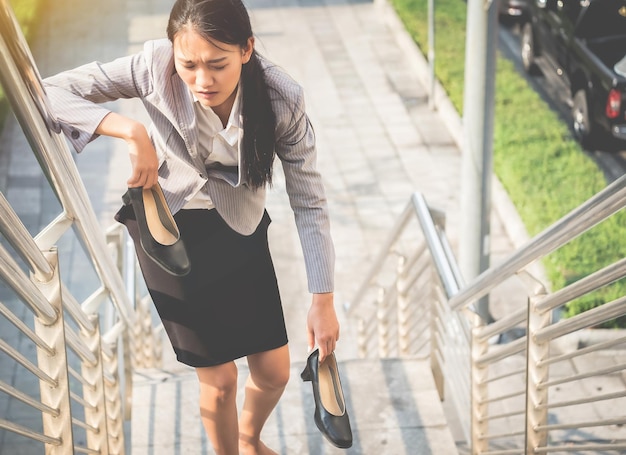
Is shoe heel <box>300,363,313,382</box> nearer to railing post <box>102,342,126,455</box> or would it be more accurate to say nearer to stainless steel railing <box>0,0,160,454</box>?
stainless steel railing <box>0,0,160,454</box>

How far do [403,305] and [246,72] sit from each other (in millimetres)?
2660

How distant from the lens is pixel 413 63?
11.6 m

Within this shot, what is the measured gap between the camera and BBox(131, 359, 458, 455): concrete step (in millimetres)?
3713

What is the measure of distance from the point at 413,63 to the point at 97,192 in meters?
4.38

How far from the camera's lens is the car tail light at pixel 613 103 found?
28.3 feet

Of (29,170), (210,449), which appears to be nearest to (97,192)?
(29,170)

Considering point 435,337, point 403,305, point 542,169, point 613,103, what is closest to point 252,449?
point 435,337

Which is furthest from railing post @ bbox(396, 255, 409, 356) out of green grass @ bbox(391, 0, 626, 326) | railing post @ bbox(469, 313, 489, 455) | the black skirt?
the black skirt

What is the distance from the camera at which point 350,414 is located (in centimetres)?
389

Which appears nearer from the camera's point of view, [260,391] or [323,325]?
[323,325]

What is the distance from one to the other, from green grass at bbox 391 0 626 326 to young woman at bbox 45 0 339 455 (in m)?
4.22

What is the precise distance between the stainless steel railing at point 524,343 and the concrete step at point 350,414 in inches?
7.7

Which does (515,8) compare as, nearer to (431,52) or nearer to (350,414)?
(431,52)

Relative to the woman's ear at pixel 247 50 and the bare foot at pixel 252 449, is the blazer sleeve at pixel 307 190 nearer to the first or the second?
the woman's ear at pixel 247 50
